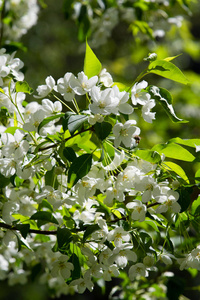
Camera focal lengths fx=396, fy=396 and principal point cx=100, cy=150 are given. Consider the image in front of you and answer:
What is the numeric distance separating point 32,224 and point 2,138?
29 cm

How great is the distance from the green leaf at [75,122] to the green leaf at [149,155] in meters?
0.16

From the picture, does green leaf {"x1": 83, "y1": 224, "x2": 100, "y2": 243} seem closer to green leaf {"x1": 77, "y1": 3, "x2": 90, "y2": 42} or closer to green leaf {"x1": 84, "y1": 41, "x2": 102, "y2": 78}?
green leaf {"x1": 84, "y1": 41, "x2": 102, "y2": 78}

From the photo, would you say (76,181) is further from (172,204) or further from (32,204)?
(32,204)

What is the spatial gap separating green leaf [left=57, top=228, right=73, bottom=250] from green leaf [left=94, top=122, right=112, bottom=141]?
0.87 feet

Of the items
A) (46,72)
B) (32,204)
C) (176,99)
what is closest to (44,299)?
(46,72)

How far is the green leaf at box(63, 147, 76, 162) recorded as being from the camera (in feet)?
2.94

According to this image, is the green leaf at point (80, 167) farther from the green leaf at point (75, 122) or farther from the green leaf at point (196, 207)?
the green leaf at point (196, 207)

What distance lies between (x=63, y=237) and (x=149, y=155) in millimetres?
282

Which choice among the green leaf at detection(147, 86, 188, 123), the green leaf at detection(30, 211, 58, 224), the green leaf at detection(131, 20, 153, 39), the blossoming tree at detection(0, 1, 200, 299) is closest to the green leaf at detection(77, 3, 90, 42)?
the green leaf at detection(131, 20, 153, 39)

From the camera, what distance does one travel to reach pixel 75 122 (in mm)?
840

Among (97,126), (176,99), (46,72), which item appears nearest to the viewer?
(97,126)

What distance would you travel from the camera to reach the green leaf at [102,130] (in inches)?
32.8

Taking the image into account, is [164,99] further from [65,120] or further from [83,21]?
[83,21]

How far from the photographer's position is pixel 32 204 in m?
1.19
